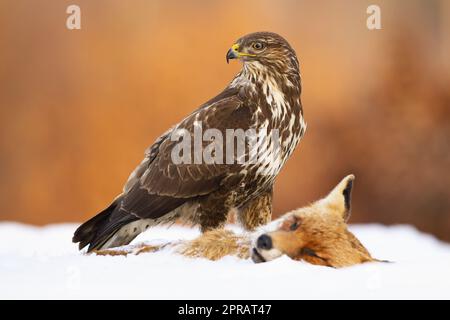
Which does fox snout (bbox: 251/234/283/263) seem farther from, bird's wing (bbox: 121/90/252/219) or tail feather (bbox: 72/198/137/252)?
tail feather (bbox: 72/198/137/252)

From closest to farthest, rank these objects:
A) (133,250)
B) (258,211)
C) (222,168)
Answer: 1. (133,250)
2. (222,168)
3. (258,211)

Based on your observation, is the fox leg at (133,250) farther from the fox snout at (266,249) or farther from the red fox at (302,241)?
the fox snout at (266,249)

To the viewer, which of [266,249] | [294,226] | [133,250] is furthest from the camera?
[133,250]

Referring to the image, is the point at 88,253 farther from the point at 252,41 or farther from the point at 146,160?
the point at 252,41

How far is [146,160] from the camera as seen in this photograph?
4.28 metres

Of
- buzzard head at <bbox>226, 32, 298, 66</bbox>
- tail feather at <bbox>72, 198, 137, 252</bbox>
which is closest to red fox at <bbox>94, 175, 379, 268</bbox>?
tail feather at <bbox>72, 198, 137, 252</bbox>

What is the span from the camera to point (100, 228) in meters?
4.03

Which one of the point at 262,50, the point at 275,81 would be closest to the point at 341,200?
the point at 275,81

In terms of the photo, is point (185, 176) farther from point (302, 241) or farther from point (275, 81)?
point (302, 241)

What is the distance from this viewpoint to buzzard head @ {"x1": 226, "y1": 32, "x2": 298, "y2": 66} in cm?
408

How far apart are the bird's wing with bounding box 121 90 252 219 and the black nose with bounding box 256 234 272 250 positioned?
3.04ft

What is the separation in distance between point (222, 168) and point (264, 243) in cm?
97

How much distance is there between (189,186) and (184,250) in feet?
2.13

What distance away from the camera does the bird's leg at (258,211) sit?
4.29m
